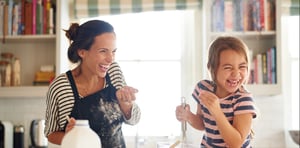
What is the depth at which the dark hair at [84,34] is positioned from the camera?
143 centimetres

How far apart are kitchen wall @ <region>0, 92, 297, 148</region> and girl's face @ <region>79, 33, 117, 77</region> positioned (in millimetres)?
1311


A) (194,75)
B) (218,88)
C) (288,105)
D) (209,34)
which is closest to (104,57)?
(218,88)

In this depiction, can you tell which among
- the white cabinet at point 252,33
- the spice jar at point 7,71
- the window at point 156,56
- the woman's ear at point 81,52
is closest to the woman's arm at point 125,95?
the woman's ear at point 81,52

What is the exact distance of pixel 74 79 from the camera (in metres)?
1.45

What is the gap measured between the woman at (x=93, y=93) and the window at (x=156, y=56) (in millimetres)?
1258

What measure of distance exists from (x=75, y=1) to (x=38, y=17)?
259 mm

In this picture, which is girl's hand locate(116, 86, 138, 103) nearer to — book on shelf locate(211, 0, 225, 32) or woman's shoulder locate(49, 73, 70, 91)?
woman's shoulder locate(49, 73, 70, 91)

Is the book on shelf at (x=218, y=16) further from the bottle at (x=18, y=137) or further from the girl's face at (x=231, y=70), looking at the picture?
the bottle at (x=18, y=137)

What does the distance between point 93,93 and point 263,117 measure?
160 cm

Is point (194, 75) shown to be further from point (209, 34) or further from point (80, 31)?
point (80, 31)

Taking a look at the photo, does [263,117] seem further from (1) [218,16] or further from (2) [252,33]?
(1) [218,16]

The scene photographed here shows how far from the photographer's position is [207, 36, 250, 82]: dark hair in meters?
1.42

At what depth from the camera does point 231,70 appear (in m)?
1.40

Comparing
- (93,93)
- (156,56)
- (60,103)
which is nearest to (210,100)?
(93,93)
